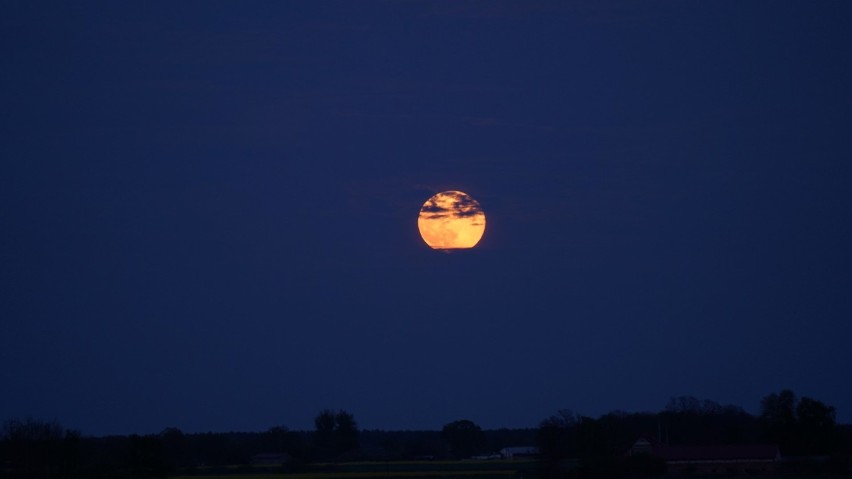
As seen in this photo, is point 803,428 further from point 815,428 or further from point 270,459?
point 270,459

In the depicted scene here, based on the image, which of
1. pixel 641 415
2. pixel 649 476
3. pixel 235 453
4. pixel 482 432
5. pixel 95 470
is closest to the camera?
pixel 95 470

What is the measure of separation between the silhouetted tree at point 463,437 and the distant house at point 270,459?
24.7 metres

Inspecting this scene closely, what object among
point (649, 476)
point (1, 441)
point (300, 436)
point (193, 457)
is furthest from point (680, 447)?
point (300, 436)

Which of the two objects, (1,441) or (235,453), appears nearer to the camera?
(1,441)

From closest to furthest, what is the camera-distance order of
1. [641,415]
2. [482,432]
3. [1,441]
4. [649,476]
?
[649,476]
[1,441]
[641,415]
[482,432]

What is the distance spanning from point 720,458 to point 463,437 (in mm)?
64053

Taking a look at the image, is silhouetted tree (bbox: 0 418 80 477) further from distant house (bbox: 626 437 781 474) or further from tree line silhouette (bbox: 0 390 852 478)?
distant house (bbox: 626 437 781 474)

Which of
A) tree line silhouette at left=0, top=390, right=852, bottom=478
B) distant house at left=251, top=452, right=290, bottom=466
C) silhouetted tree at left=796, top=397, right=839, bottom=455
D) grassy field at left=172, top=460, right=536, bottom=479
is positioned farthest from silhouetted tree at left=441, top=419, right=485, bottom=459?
silhouetted tree at left=796, top=397, right=839, bottom=455

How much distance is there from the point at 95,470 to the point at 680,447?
44635mm

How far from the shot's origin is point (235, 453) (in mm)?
123688

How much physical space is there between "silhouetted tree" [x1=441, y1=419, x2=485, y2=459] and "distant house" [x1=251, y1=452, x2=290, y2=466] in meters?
Answer: 24.7

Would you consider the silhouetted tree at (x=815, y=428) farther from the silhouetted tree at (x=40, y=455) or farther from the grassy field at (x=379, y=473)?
the silhouetted tree at (x=40, y=455)

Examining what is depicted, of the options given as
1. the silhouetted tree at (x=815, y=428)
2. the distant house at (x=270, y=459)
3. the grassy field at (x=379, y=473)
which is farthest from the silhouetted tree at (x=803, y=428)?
the distant house at (x=270, y=459)

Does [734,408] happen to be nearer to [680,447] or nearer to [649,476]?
[680,447]
